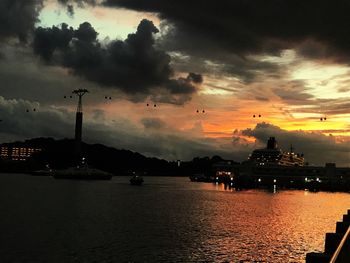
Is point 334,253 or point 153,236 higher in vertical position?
point 334,253

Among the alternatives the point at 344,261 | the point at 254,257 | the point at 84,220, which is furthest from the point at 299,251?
the point at 344,261

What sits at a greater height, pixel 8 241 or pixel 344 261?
pixel 344 261

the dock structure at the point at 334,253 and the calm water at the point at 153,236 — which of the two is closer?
the dock structure at the point at 334,253

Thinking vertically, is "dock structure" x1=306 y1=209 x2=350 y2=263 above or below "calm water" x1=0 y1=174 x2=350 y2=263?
above

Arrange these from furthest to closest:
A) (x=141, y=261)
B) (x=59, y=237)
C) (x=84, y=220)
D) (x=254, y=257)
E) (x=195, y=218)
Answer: (x=195, y=218), (x=84, y=220), (x=59, y=237), (x=254, y=257), (x=141, y=261)

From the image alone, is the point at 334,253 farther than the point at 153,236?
No

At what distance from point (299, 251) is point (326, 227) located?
94.1ft

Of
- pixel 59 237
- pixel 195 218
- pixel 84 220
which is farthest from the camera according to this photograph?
pixel 195 218

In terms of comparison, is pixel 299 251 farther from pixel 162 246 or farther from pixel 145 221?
pixel 145 221

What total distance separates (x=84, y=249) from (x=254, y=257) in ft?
54.0

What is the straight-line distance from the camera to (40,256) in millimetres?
43500

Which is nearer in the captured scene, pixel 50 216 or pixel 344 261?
pixel 344 261

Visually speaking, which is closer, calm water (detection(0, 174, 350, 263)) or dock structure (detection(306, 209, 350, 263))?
dock structure (detection(306, 209, 350, 263))

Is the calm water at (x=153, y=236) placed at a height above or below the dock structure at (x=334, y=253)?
below
